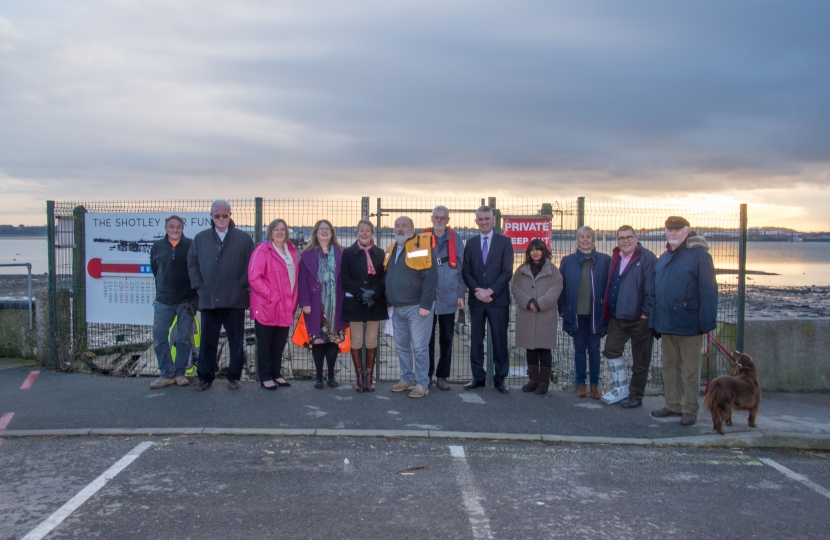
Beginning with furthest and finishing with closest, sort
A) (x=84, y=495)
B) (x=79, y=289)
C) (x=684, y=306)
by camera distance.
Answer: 1. (x=79, y=289)
2. (x=684, y=306)
3. (x=84, y=495)

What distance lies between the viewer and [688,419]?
664 cm

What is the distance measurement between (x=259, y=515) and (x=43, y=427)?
10.5 feet

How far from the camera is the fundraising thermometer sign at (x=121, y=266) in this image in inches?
349

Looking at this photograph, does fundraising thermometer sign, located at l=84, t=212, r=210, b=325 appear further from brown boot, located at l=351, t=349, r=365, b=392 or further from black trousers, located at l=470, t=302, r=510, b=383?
black trousers, located at l=470, t=302, r=510, b=383

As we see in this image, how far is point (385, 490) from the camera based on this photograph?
4.93 m

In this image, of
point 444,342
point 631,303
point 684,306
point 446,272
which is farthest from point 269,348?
point 684,306

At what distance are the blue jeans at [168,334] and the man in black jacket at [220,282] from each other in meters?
0.38

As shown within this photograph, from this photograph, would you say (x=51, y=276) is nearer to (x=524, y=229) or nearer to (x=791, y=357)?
(x=524, y=229)

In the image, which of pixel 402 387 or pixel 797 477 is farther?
pixel 402 387

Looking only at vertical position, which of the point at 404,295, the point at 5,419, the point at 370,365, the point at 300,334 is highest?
the point at 404,295

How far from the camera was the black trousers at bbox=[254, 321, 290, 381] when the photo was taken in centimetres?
773

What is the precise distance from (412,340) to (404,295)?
0.54 m

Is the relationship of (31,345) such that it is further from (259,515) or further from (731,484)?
(731,484)

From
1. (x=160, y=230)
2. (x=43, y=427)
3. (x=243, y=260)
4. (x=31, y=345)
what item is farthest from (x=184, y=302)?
(x=31, y=345)
